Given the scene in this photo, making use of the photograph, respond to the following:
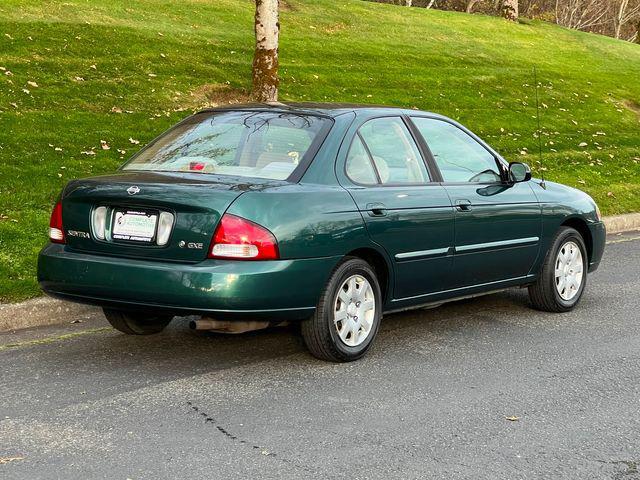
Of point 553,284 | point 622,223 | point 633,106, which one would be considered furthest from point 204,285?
point 633,106

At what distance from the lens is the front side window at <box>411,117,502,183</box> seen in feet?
23.3

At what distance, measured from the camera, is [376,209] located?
20.5ft

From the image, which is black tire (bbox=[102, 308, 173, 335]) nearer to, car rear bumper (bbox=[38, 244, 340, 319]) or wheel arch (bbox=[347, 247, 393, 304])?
car rear bumper (bbox=[38, 244, 340, 319])

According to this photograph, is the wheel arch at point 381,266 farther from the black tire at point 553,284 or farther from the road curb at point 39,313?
the road curb at point 39,313

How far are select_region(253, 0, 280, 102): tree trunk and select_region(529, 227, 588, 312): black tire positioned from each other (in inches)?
357

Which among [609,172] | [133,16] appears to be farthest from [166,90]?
[609,172]

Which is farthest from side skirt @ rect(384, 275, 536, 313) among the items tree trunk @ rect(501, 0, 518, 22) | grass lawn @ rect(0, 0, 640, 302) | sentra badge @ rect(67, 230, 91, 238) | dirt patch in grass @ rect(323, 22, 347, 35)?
tree trunk @ rect(501, 0, 518, 22)

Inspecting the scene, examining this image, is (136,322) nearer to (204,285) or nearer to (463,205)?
(204,285)

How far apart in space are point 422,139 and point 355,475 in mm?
3202

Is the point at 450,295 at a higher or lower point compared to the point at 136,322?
higher

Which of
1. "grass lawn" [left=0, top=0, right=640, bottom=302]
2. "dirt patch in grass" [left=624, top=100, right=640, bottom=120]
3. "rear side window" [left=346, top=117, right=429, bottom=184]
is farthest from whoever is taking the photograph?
"dirt patch in grass" [left=624, top=100, right=640, bottom=120]

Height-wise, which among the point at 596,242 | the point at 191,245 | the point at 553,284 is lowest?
the point at 553,284

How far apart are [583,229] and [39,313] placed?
13.9 ft

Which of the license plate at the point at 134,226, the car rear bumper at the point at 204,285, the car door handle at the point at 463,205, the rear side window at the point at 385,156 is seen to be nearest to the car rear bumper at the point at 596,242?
the car door handle at the point at 463,205
